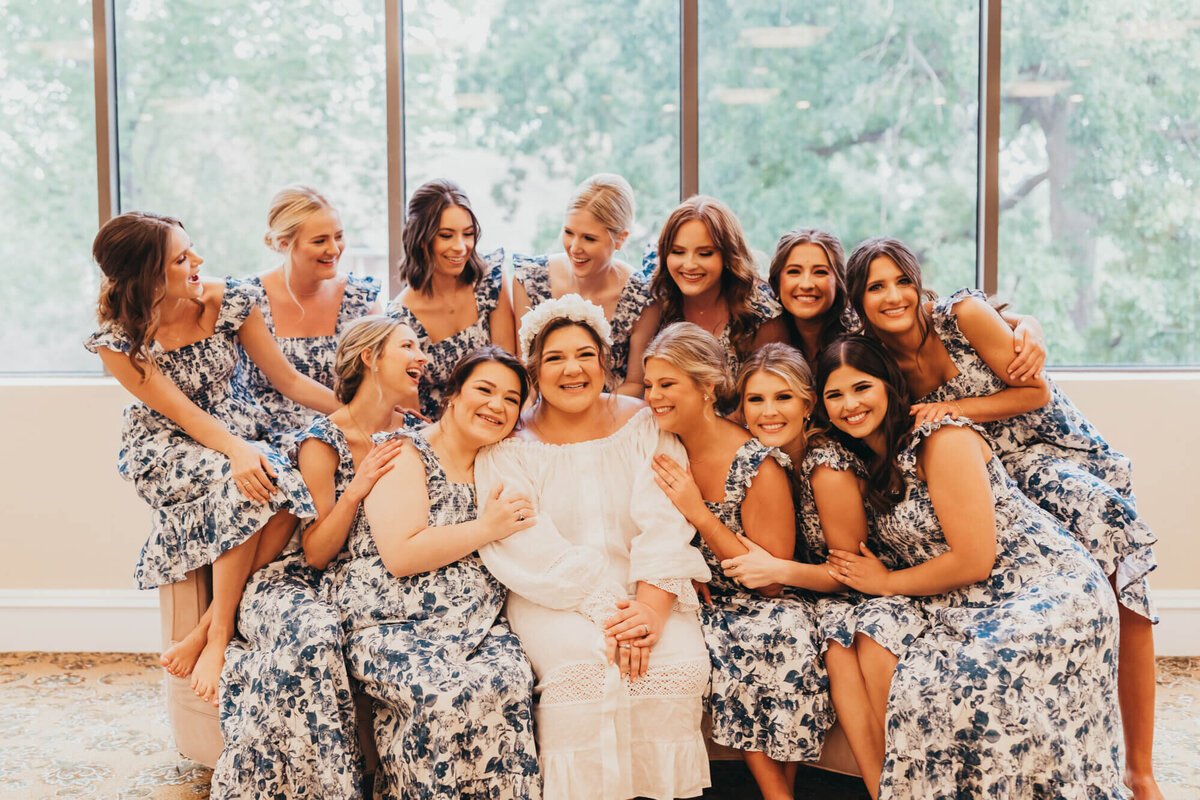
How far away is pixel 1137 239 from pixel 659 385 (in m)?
2.41

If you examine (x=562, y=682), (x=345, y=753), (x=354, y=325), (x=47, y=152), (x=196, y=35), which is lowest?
(x=345, y=753)

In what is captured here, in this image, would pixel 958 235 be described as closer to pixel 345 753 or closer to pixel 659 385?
A: pixel 659 385

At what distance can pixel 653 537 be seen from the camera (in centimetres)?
237

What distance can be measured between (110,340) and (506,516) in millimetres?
1184

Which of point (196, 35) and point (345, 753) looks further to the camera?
point (196, 35)

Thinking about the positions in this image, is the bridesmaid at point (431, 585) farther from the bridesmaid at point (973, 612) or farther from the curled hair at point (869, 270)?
the curled hair at point (869, 270)

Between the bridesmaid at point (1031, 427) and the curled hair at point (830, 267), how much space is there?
0.12 m

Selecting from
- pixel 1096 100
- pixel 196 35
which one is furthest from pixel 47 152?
pixel 1096 100

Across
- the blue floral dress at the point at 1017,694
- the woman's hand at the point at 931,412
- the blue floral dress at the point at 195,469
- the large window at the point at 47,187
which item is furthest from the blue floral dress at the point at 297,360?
the blue floral dress at the point at 1017,694

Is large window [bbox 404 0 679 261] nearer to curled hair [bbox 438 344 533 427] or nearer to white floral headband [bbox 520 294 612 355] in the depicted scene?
white floral headband [bbox 520 294 612 355]

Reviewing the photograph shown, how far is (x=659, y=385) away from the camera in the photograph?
2494mm

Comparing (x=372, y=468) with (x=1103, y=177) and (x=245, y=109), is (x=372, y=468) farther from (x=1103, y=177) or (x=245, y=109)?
(x=1103, y=177)

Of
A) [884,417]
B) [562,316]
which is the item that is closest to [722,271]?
[562,316]

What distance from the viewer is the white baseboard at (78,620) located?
11.8 ft
